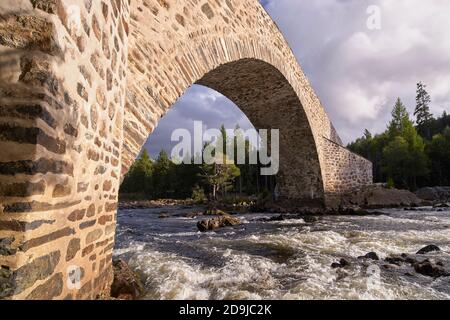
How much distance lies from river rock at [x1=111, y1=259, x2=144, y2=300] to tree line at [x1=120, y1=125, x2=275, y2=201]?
2657 centimetres

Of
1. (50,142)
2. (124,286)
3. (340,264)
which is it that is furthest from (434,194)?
(50,142)

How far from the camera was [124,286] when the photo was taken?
3.16 metres

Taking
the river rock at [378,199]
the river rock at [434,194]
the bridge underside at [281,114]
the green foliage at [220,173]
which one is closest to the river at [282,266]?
the bridge underside at [281,114]

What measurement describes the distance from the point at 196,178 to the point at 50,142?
42590mm

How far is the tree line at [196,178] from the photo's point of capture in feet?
110

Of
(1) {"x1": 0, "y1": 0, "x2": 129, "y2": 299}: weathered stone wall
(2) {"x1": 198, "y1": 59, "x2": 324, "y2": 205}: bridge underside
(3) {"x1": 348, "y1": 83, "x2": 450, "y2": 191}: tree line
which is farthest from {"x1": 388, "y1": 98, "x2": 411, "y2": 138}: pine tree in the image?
(1) {"x1": 0, "y1": 0, "x2": 129, "y2": 299}: weathered stone wall

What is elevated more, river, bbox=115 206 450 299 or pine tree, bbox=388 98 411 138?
pine tree, bbox=388 98 411 138

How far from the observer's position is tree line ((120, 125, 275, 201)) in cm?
3359

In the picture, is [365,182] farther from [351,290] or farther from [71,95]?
[71,95]

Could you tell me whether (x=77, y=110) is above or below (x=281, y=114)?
below

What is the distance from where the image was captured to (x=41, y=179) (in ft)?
5.25

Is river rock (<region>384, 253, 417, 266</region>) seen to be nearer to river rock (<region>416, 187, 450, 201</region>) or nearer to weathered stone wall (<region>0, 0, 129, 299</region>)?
weathered stone wall (<region>0, 0, 129, 299</region>)

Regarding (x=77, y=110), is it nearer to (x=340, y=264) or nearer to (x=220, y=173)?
(x=340, y=264)
